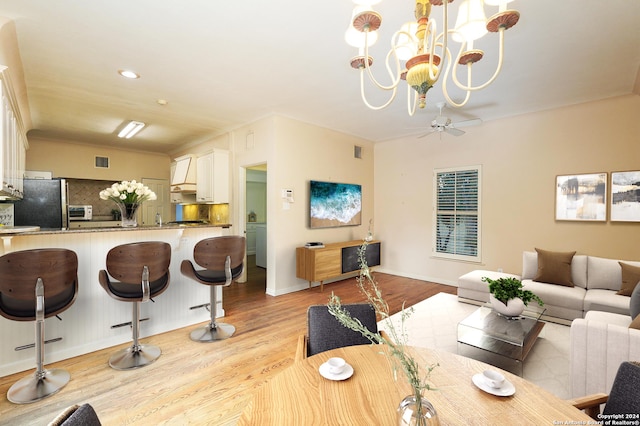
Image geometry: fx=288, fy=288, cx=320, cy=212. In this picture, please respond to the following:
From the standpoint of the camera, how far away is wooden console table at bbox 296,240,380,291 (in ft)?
15.5

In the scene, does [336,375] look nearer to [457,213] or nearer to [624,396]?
[624,396]

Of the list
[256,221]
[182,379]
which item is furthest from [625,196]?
[256,221]

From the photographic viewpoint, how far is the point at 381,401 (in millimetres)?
1031

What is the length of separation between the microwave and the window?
7.34 m

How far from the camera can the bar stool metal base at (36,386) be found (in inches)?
83.0

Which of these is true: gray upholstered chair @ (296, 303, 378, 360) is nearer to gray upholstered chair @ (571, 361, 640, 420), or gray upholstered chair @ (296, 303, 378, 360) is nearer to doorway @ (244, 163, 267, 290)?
gray upholstered chair @ (571, 361, 640, 420)

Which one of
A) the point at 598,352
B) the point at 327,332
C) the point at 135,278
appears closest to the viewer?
the point at 327,332

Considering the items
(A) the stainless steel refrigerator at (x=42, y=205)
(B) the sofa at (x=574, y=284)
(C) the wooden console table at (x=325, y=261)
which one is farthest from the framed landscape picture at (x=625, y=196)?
(A) the stainless steel refrigerator at (x=42, y=205)

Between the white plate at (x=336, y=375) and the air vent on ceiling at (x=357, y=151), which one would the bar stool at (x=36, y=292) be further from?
the air vent on ceiling at (x=357, y=151)

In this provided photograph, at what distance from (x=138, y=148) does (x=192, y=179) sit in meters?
2.24

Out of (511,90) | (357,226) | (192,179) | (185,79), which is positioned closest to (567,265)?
(511,90)

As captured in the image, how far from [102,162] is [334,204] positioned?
18.3 ft

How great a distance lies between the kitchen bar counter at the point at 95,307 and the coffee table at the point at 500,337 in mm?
2877

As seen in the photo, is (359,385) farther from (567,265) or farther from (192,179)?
(192,179)
